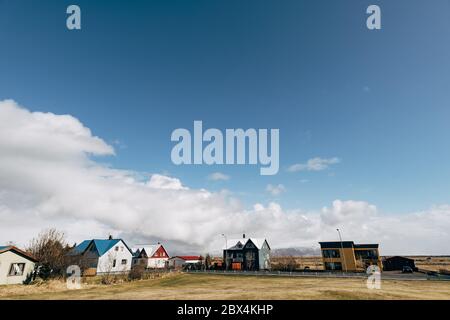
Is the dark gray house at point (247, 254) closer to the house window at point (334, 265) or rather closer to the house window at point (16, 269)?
the house window at point (334, 265)

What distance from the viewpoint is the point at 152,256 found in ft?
272

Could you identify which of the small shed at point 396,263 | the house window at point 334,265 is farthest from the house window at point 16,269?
the small shed at point 396,263

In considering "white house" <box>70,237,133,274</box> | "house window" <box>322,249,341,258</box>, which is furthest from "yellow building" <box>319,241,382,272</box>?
"white house" <box>70,237,133,274</box>

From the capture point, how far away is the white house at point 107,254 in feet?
171

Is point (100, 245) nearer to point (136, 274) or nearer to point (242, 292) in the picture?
Answer: point (136, 274)

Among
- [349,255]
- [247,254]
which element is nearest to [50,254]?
[247,254]

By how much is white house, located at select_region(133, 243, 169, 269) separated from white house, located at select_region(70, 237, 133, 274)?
2326 centimetres

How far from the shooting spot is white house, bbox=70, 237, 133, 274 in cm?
5212

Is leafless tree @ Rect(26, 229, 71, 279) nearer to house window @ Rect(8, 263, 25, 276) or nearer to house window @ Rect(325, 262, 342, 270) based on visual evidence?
house window @ Rect(8, 263, 25, 276)
